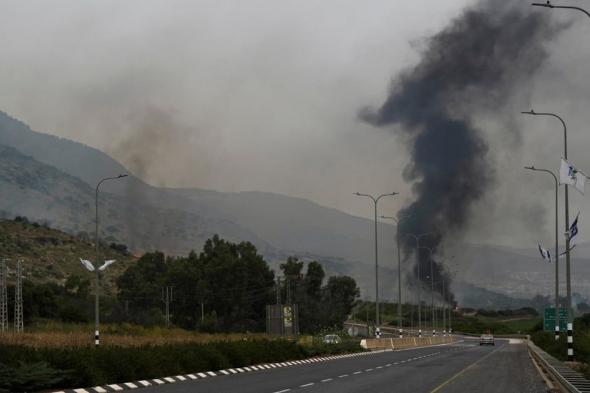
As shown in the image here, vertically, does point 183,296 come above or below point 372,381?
below

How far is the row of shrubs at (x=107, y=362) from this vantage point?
26453mm

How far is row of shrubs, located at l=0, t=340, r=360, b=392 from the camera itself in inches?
1041

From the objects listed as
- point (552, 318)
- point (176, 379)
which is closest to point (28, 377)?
point (176, 379)

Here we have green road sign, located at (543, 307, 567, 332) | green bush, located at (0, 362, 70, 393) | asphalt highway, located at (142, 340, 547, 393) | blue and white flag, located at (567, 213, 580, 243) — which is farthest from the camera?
green road sign, located at (543, 307, 567, 332)

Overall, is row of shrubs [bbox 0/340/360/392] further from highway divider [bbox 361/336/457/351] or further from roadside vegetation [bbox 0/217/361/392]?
highway divider [bbox 361/336/457/351]

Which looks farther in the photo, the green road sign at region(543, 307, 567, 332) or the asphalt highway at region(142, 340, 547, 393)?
the green road sign at region(543, 307, 567, 332)

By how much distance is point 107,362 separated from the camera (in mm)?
31062

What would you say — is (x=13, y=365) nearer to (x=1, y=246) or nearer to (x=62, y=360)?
(x=62, y=360)

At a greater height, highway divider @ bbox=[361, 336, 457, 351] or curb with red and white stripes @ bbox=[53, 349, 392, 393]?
curb with red and white stripes @ bbox=[53, 349, 392, 393]

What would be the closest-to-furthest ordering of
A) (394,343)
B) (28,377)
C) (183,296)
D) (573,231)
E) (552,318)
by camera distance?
(28,377) → (573,231) → (552,318) → (394,343) → (183,296)

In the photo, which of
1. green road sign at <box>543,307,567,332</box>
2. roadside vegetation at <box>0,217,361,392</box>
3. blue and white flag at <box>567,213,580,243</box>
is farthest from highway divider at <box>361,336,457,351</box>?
blue and white flag at <box>567,213,580,243</box>

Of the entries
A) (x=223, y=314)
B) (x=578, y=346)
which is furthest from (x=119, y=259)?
(x=578, y=346)

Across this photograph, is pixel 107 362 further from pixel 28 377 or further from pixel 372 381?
pixel 372 381

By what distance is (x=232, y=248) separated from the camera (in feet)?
486
